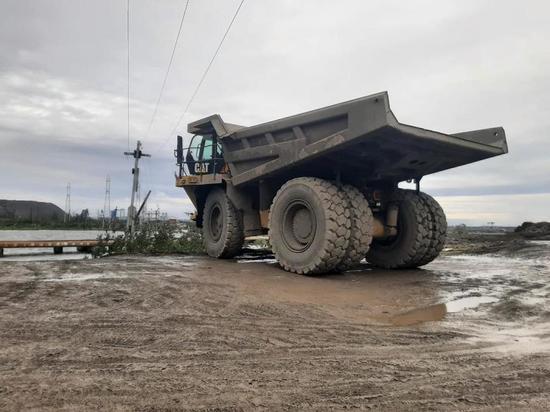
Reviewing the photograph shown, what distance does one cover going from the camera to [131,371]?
2273mm

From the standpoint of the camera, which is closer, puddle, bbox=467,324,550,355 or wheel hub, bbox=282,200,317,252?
puddle, bbox=467,324,550,355

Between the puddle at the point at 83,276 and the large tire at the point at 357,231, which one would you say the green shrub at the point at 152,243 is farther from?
the large tire at the point at 357,231

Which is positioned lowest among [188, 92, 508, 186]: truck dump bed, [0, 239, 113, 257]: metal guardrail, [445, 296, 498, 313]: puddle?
[445, 296, 498, 313]: puddle

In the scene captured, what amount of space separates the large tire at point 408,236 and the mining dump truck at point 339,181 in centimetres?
2

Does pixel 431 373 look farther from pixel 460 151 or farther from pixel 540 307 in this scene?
pixel 460 151

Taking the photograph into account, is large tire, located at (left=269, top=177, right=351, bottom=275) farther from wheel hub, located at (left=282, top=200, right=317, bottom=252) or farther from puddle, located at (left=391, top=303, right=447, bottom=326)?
puddle, located at (left=391, top=303, right=447, bottom=326)

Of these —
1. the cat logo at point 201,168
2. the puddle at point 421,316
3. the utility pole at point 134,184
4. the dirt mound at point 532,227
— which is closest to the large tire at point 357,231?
the puddle at point 421,316

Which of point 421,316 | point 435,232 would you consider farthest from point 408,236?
point 421,316

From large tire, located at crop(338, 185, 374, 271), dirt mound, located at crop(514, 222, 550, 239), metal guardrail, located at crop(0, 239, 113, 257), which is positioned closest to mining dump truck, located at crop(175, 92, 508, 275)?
large tire, located at crop(338, 185, 374, 271)

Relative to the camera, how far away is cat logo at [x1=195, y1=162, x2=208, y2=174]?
970 cm

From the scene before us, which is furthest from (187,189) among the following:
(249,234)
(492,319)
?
(492,319)

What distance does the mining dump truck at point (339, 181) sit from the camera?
19.8ft

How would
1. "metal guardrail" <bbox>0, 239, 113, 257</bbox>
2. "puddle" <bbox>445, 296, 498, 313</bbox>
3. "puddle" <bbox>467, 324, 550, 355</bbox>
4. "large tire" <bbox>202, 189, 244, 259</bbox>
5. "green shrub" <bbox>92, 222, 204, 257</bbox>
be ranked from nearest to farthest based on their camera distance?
"puddle" <bbox>467, 324, 550, 355</bbox>, "puddle" <bbox>445, 296, 498, 313</bbox>, "large tire" <bbox>202, 189, 244, 259</bbox>, "green shrub" <bbox>92, 222, 204, 257</bbox>, "metal guardrail" <bbox>0, 239, 113, 257</bbox>

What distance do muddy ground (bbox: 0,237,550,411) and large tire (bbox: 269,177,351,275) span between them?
3.03 feet
